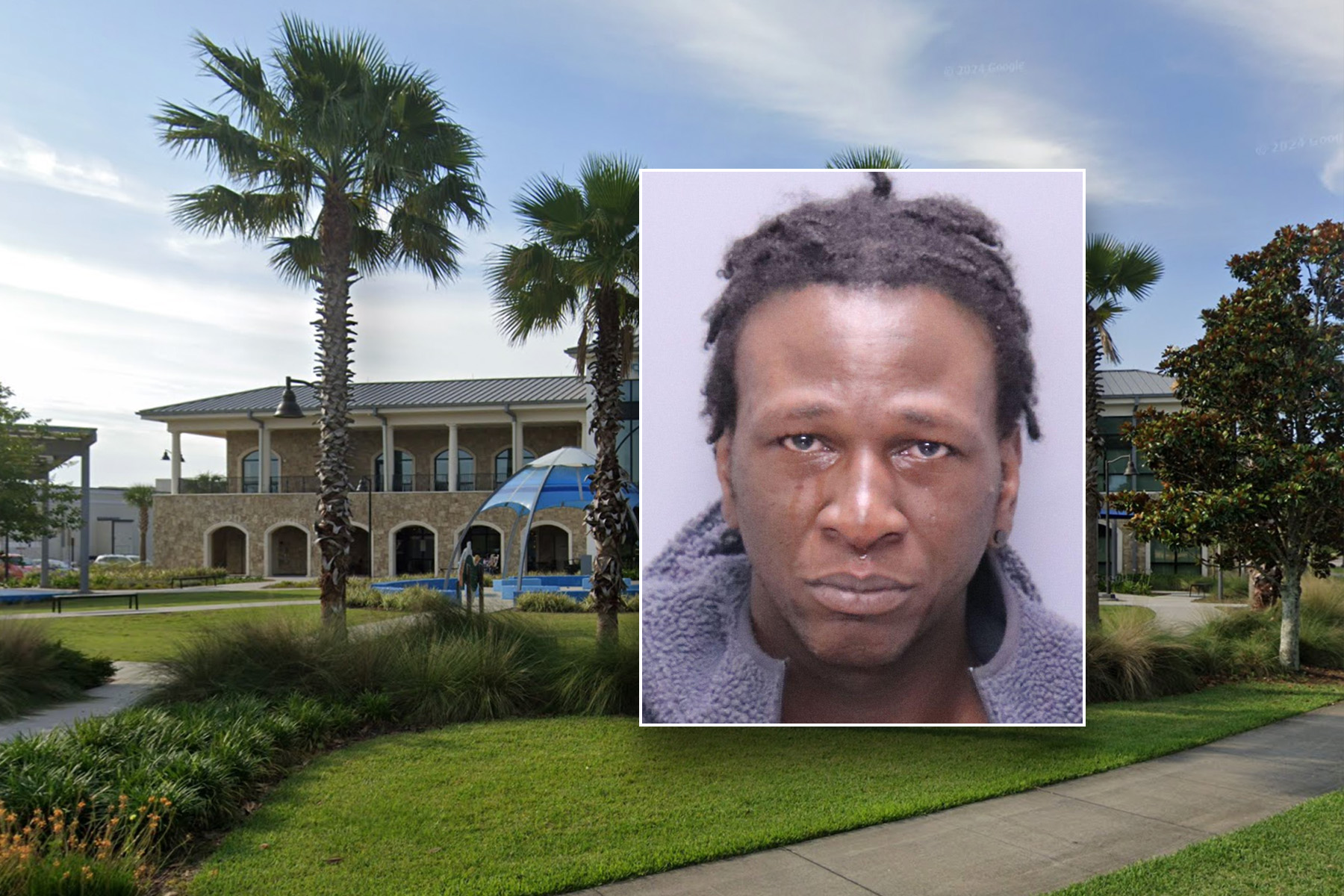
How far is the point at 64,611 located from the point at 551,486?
508 inches

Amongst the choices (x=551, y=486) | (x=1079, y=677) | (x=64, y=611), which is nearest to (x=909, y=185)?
(x=1079, y=677)

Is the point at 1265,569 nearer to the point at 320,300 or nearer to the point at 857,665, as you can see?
the point at 857,665

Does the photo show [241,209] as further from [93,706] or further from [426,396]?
[426,396]

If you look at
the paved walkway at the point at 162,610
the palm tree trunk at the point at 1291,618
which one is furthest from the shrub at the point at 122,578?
the palm tree trunk at the point at 1291,618

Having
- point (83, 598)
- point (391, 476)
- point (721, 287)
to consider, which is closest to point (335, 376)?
point (721, 287)

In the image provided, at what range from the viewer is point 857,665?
701 centimetres

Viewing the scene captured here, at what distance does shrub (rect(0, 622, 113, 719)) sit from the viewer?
10383 millimetres

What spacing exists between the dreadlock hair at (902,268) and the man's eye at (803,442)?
0.46m

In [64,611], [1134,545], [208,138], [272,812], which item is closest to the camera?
[272,812]

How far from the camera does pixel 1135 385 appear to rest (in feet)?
141

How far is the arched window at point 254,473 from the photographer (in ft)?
157

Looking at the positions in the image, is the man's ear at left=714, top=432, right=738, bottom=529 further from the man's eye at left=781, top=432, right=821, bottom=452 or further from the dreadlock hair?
the man's eye at left=781, top=432, right=821, bottom=452

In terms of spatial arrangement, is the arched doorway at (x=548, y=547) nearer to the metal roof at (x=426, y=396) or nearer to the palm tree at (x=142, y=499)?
the metal roof at (x=426, y=396)

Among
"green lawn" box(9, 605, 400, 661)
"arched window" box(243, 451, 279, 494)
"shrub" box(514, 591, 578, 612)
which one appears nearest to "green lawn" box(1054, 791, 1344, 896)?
"green lawn" box(9, 605, 400, 661)
